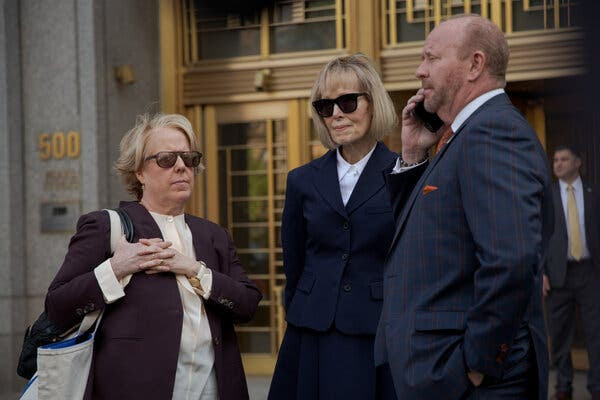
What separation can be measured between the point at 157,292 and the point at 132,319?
0.14 metres

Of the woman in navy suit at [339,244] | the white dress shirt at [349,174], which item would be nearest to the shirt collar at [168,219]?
the woman in navy suit at [339,244]

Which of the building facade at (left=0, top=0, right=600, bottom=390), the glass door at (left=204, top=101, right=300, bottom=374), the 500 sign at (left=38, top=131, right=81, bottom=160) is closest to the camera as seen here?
the building facade at (left=0, top=0, right=600, bottom=390)

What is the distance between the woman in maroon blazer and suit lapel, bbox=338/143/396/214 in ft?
1.83

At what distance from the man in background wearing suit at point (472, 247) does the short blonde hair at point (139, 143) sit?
3.82ft

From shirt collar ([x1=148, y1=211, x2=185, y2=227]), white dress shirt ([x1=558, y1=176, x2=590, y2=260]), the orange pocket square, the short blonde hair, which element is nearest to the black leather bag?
shirt collar ([x1=148, y1=211, x2=185, y2=227])

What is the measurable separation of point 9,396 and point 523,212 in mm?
6421

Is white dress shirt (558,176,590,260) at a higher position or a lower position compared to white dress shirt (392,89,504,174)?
lower

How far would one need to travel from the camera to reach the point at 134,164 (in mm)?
3512

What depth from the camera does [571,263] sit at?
7715 millimetres

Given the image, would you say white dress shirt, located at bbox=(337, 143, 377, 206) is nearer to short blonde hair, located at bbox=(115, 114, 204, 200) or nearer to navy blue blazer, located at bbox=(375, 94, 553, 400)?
short blonde hair, located at bbox=(115, 114, 204, 200)

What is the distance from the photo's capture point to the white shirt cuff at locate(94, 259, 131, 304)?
3.16 metres

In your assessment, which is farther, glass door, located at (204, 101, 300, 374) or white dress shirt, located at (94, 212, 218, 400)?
glass door, located at (204, 101, 300, 374)

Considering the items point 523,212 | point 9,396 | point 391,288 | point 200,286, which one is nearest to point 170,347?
point 200,286

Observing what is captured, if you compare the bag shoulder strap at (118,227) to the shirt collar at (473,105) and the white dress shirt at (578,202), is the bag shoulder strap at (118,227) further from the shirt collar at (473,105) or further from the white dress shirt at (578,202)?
the white dress shirt at (578,202)
